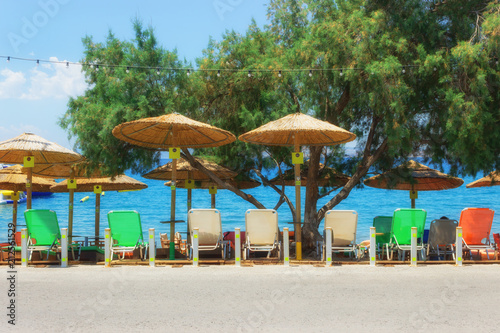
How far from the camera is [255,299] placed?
6.01 m

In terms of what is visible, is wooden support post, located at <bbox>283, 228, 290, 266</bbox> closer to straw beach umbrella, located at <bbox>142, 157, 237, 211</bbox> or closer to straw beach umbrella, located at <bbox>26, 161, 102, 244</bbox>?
straw beach umbrella, located at <bbox>142, 157, 237, 211</bbox>

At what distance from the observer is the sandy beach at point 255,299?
495 centimetres

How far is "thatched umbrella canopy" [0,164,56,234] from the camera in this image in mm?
14000

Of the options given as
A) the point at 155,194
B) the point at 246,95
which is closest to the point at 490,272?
the point at 246,95

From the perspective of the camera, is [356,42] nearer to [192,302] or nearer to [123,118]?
[123,118]

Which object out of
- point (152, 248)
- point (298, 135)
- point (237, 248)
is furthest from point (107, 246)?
point (298, 135)

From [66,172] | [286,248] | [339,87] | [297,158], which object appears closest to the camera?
[286,248]

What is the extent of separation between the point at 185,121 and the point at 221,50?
15.7 feet

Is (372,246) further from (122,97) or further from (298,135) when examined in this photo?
(122,97)

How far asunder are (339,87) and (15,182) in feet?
30.5

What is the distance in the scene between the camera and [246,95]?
42.9ft

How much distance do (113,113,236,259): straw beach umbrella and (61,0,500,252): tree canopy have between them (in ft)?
2.37

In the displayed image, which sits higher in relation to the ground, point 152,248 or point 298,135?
point 298,135

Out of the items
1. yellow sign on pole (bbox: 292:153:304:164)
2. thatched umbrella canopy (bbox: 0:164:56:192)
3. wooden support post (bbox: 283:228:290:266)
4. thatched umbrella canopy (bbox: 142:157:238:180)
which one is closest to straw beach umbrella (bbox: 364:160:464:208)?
thatched umbrella canopy (bbox: 142:157:238:180)
